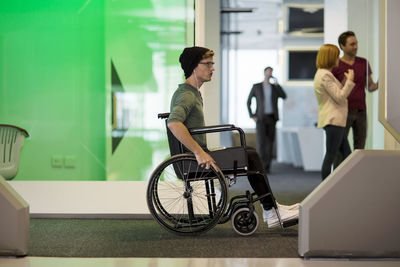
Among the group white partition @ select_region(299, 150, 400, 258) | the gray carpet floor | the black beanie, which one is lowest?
the gray carpet floor

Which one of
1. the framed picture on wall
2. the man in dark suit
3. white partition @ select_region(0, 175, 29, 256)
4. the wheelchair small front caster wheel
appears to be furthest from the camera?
the framed picture on wall

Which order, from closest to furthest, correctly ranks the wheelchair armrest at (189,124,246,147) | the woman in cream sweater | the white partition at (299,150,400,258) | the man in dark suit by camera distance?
the white partition at (299,150,400,258) → the wheelchair armrest at (189,124,246,147) → the woman in cream sweater → the man in dark suit

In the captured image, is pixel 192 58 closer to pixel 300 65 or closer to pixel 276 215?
pixel 276 215

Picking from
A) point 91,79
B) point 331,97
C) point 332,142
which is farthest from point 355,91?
point 91,79

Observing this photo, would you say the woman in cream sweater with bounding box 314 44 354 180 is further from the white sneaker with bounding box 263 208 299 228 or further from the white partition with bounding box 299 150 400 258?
the white partition with bounding box 299 150 400 258

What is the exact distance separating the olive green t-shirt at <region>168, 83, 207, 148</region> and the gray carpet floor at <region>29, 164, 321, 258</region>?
21.9 inches

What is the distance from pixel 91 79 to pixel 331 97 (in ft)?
5.72

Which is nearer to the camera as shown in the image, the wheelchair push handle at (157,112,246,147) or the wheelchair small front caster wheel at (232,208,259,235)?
the wheelchair push handle at (157,112,246,147)

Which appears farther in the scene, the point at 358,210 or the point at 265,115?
the point at 265,115

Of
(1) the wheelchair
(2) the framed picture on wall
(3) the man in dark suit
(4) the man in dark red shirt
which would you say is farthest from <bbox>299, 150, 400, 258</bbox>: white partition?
(2) the framed picture on wall

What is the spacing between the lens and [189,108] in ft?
12.5

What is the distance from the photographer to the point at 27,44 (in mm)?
4934

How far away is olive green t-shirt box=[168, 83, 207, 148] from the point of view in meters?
3.79

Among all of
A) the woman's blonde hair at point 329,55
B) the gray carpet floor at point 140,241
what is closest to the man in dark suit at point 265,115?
the woman's blonde hair at point 329,55
